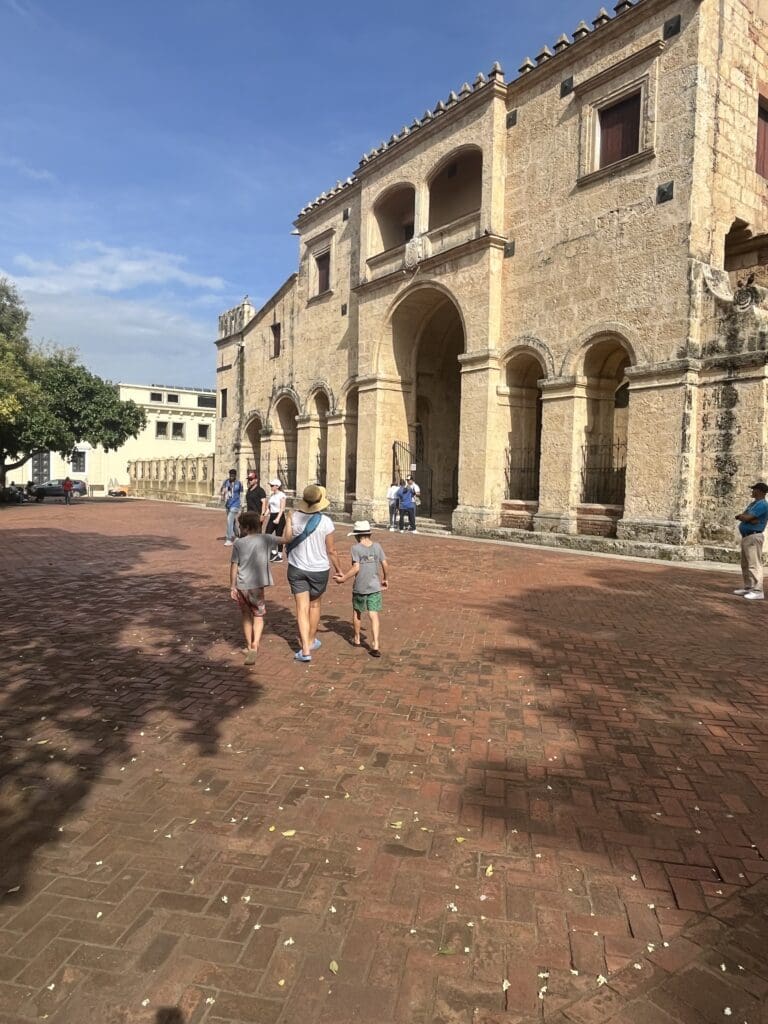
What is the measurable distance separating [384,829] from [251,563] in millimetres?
3247

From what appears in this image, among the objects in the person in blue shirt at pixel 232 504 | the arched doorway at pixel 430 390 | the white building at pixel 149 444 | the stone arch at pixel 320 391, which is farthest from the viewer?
the white building at pixel 149 444

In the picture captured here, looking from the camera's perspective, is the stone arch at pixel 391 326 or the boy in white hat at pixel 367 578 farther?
the stone arch at pixel 391 326

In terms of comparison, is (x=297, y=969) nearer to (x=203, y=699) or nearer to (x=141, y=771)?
(x=141, y=771)

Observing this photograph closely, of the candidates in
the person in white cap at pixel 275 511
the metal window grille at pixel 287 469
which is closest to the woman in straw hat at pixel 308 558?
the person in white cap at pixel 275 511

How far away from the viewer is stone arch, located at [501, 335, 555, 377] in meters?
15.7

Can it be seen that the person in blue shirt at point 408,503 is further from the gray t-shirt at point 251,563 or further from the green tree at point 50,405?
the green tree at point 50,405

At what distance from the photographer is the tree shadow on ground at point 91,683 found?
3.59 metres

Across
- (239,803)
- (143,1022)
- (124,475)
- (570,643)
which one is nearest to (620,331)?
(570,643)

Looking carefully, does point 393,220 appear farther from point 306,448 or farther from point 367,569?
point 367,569

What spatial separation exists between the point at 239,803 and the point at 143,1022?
1374 mm

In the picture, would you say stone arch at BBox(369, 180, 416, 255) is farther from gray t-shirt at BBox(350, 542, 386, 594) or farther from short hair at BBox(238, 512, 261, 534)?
short hair at BBox(238, 512, 261, 534)

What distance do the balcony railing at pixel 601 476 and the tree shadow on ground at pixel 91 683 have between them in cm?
963

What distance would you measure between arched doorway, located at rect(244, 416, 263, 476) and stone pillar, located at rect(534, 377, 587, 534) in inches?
708

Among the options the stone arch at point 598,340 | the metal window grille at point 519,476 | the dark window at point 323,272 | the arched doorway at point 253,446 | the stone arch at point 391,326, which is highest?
the dark window at point 323,272
